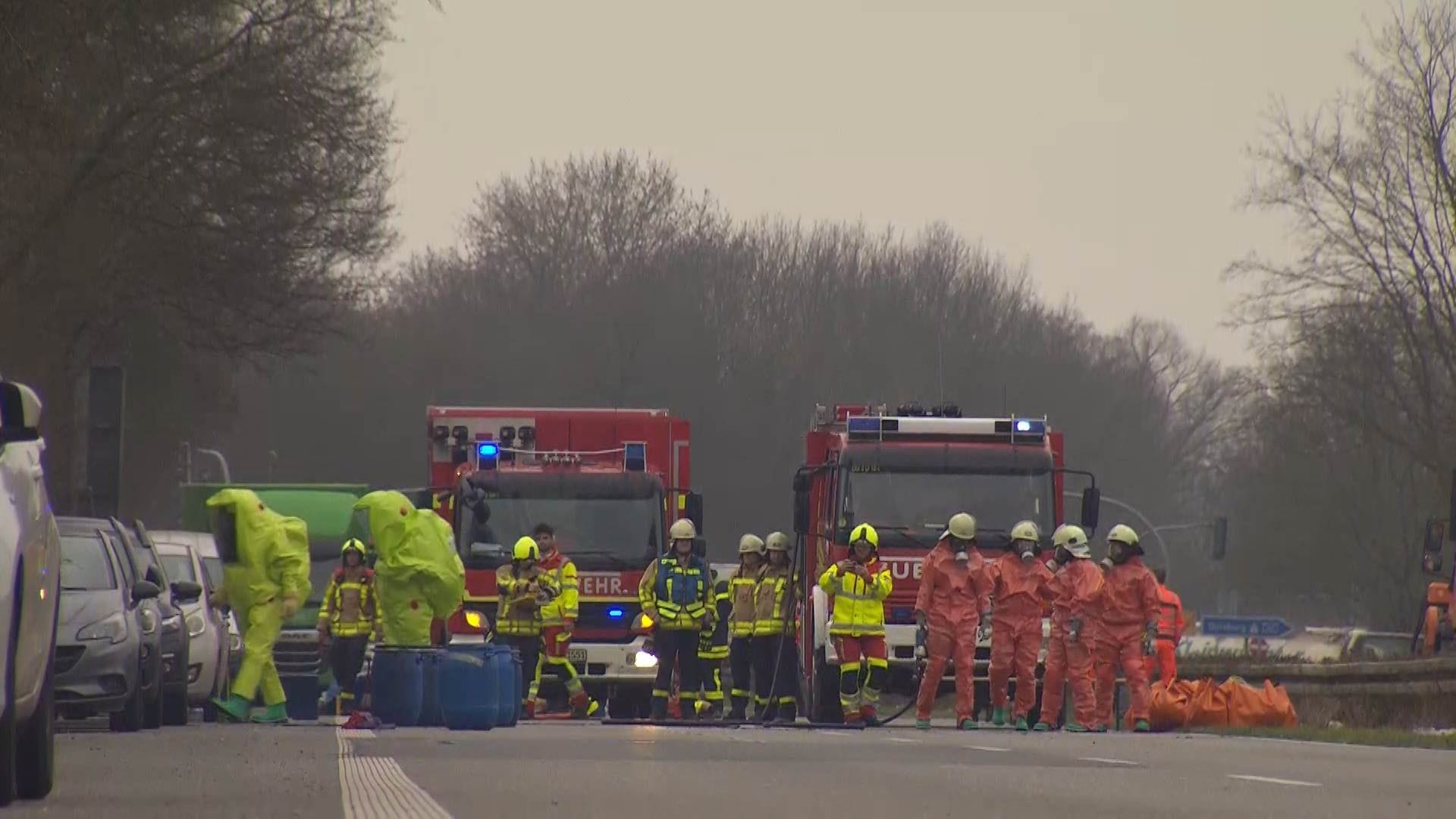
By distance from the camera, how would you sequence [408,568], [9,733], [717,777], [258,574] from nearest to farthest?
[9,733] < [717,777] < [408,568] < [258,574]

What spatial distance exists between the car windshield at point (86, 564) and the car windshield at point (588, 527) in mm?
6852

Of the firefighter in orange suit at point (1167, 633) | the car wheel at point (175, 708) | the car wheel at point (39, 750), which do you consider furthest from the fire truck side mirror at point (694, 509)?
the car wheel at point (39, 750)

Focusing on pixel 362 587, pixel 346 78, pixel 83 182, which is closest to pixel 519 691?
pixel 362 587

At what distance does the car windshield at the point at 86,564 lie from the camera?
1997 centimetres

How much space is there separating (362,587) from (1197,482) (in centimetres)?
8125

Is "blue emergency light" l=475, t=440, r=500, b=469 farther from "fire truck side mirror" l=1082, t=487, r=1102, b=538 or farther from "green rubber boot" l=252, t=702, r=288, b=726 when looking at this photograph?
"fire truck side mirror" l=1082, t=487, r=1102, b=538

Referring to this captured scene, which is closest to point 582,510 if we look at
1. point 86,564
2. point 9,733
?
point 86,564

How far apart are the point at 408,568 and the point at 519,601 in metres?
4.22

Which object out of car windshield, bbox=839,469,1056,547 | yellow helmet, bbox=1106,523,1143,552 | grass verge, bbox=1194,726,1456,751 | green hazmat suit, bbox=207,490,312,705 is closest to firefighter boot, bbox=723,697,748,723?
car windshield, bbox=839,469,1056,547

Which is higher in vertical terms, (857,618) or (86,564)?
(86,564)

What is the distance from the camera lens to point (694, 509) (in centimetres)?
2778

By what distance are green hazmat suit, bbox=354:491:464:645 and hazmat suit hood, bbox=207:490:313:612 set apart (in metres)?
0.60

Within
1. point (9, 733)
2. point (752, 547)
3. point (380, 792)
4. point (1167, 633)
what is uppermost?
point (752, 547)

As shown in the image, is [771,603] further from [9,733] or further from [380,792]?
[9,733]
